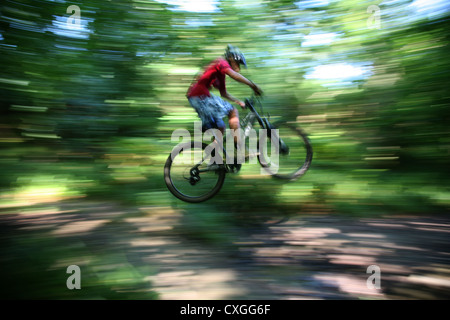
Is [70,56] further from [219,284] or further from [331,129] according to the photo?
[331,129]

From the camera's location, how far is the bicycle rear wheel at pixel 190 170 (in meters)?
3.12

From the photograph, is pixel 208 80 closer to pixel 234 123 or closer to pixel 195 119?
pixel 234 123

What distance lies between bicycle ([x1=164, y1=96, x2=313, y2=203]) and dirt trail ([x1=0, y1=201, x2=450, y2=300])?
61cm

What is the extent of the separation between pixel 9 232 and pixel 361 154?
16.8 ft

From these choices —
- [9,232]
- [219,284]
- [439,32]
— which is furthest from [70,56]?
[439,32]

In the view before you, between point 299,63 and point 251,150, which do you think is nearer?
point 251,150

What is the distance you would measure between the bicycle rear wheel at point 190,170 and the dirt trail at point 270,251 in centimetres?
58

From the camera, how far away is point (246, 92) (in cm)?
446

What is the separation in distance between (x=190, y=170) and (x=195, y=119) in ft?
4.88

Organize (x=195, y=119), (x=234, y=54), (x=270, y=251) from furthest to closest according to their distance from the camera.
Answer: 1. (x=195, y=119)
2. (x=270, y=251)
3. (x=234, y=54)

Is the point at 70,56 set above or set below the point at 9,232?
above

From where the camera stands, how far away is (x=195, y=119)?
14.3 feet

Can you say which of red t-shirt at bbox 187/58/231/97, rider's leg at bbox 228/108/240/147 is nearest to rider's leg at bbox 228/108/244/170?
rider's leg at bbox 228/108/240/147

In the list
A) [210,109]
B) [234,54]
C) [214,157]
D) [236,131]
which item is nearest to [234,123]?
[236,131]
